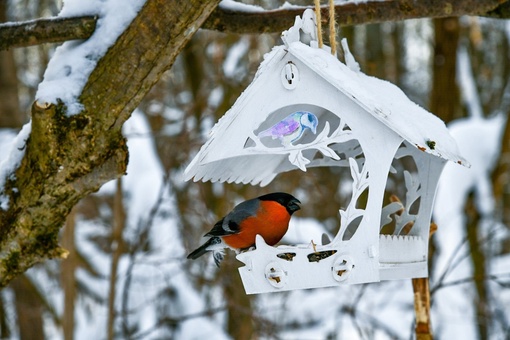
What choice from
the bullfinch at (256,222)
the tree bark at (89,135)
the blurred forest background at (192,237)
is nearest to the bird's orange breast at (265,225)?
the bullfinch at (256,222)

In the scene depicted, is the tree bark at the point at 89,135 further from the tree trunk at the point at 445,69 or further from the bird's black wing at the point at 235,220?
the tree trunk at the point at 445,69

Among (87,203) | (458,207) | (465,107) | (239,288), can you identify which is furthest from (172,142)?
(465,107)

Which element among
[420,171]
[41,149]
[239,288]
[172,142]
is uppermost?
[172,142]

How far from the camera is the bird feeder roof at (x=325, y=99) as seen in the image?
1904 millimetres

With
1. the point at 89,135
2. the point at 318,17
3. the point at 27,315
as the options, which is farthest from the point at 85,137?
the point at 27,315

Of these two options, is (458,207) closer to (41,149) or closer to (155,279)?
(155,279)

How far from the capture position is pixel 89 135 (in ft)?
6.70

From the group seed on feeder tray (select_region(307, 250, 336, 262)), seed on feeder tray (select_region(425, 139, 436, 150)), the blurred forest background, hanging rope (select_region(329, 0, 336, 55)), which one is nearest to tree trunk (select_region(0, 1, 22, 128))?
the blurred forest background

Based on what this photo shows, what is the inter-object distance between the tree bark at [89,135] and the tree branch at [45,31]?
0.51ft

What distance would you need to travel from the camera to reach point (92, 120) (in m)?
2.02

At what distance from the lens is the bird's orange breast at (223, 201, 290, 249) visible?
6.74 feet

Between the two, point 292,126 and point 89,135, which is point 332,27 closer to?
point 292,126

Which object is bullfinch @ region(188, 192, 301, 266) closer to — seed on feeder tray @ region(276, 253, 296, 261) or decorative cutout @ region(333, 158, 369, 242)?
seed on feeder tray @ region(276, 253, 296, 261)

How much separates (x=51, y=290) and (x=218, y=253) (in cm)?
518
